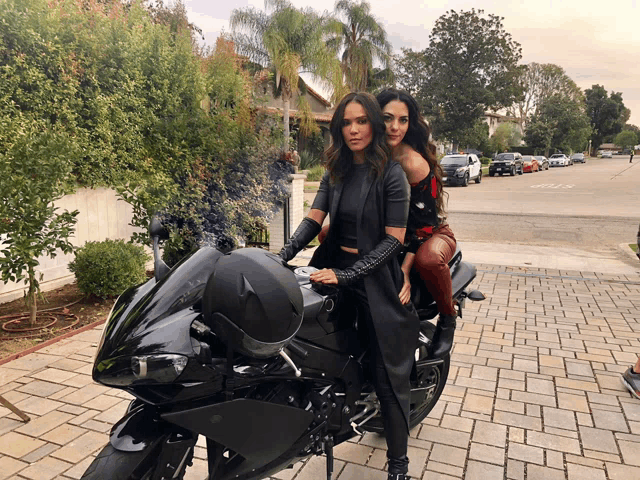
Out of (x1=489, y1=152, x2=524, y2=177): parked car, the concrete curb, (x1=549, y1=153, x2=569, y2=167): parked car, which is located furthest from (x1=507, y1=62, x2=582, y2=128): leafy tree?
the concrete curb

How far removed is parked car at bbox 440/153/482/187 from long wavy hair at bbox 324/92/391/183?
74.1ft

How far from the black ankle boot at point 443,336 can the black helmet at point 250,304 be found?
1590mm

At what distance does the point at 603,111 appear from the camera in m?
90.8

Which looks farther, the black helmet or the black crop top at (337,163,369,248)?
the black crop top at (337,163,369,248)

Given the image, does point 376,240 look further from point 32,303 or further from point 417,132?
point 32,303

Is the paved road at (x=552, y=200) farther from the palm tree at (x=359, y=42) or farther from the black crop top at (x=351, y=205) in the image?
the black crop top at (x=351, y=205)

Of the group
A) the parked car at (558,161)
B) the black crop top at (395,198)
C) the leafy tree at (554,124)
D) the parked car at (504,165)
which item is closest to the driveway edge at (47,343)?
the black crop top at (395,198)

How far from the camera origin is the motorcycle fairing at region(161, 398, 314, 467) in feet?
5.08

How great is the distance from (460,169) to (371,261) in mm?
24029

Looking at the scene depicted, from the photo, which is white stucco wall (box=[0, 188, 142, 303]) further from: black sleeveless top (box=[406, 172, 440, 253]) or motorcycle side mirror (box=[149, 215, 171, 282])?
black sleeveless top (box=[406, 172, 440, 253])

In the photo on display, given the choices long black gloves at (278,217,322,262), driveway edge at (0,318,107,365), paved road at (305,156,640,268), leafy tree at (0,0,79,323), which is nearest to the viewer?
long black gloves at (278,217,322,262)

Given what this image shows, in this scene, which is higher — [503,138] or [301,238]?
[503,138]

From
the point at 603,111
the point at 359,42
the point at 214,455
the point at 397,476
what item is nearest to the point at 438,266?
the point at 397,476

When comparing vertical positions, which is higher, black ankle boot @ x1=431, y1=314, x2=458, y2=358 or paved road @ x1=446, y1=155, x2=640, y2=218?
black ankle boot @ x1=431, y1=314, x2=458, y2=358
